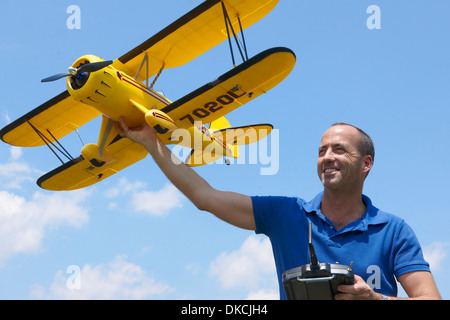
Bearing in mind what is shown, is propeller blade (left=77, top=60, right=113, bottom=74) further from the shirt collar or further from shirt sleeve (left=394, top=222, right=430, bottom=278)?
shirt sleeve (left=394, top=222, right=430, bottom=278)

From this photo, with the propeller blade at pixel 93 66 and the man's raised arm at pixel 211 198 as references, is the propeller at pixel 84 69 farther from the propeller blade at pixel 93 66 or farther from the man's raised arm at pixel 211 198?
the man's raised arm at pixel 211 198

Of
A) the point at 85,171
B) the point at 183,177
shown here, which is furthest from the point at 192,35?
the point at 183,177

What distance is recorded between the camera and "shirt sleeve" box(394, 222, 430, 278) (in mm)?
2645

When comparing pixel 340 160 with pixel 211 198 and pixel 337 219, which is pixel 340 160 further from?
pixel 211 198

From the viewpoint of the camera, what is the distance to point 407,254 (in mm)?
2693

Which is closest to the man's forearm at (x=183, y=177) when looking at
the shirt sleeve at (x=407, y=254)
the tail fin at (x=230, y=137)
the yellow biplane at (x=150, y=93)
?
the shirt sleeve at (x=407, y=254)

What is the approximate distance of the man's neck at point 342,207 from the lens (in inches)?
117

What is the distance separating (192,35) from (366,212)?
10352 mm

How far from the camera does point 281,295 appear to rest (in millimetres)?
2785

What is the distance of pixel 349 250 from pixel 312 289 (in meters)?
0.61

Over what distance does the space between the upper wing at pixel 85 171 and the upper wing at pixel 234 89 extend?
1518mm
